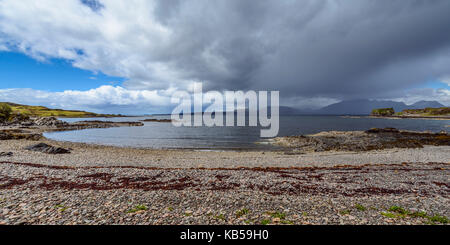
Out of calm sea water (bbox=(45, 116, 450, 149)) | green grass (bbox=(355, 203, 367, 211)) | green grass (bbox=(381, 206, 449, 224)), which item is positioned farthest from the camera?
calm sea water (bbox=(45, 116, 450, 149))

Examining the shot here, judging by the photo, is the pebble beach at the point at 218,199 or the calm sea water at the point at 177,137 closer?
the pebble beach at the point at 218,199

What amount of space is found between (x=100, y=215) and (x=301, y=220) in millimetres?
8974

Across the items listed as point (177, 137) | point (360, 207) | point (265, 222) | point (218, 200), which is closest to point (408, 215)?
point (360, 207)

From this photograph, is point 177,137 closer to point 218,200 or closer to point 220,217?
point 218,200

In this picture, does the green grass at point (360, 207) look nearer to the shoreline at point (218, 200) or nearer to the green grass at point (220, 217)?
the shoreline at point (218, 200)

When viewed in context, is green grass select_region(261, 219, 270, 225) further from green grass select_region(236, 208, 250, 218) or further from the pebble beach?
green grass select_region(236, 208, 250, 218)

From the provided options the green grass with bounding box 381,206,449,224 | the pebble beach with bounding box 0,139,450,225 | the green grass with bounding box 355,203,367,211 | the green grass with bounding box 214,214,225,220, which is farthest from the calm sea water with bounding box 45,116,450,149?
the green grass with bounding box 214,214,225,220

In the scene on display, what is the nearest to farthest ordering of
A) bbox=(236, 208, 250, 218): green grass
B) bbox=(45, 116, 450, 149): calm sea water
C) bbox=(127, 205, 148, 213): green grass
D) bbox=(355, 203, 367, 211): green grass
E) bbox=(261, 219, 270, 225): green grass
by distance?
1. bbox=(261, 219, 270, 225): green grass
2. bbox=(236, 208, 250, 218): green grass
3. bbox=(127, 205, 148, 213): green grass
4. bbox=(355, 203, 367, 211): green grass
5. bbox=(45, 116, 450, 149): calm sea water

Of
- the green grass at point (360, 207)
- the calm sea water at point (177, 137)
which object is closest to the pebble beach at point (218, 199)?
the green grass at point (360, 207)

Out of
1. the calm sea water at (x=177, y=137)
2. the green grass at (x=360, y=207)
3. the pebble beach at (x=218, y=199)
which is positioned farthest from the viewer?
the calm sea water at (x=177, y=137)

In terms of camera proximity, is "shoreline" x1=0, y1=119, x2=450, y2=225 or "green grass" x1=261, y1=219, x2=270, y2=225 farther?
"shoreline" x1=0, y1=119, x2=450, y2=225

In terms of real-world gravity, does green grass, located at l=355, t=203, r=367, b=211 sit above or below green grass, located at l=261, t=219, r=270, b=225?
below

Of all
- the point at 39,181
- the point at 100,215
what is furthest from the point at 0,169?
the point at 100,215

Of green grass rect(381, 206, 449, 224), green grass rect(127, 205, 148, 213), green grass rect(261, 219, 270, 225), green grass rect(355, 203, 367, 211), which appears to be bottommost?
green grass rect(355, 203, 367, 211)
